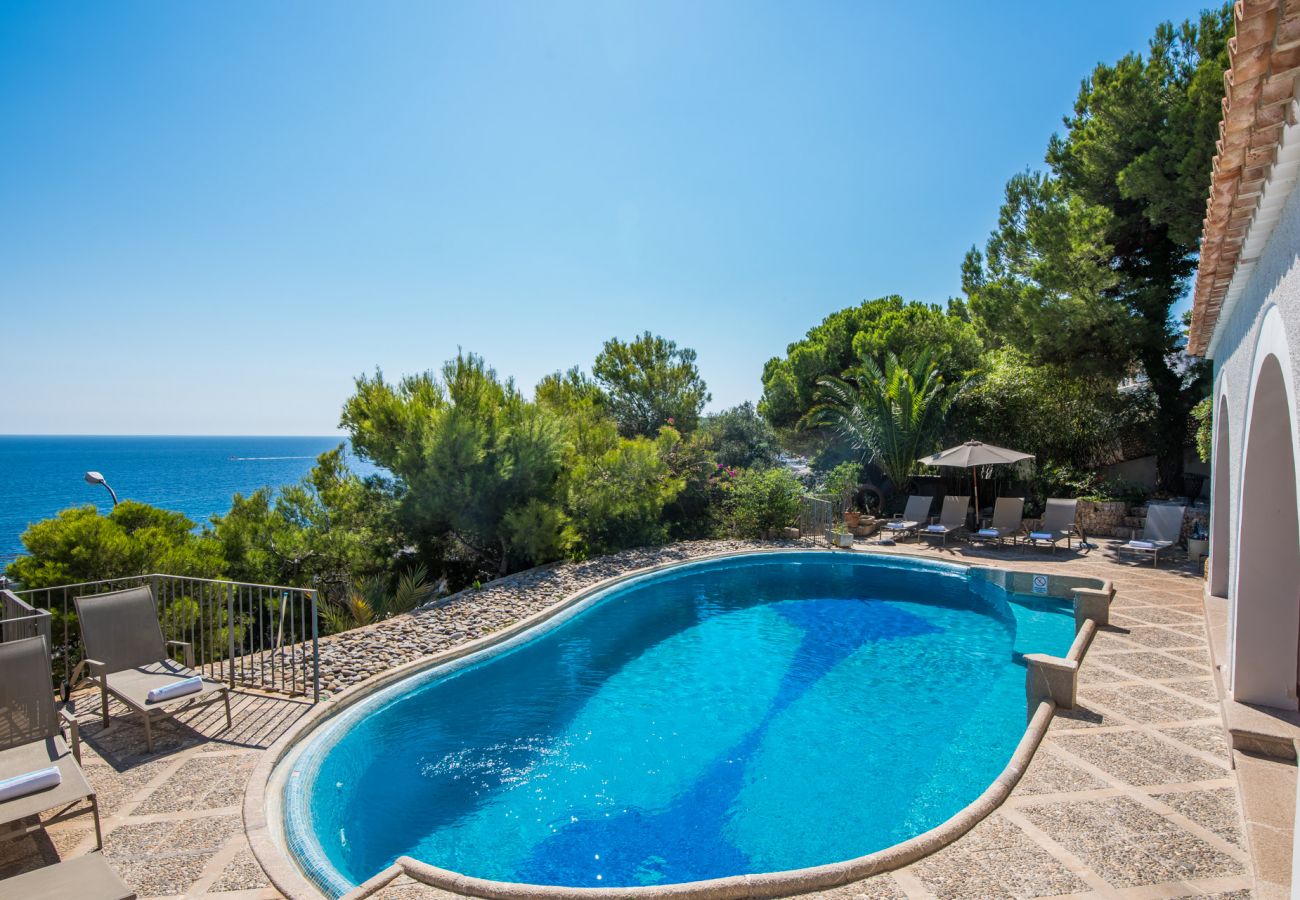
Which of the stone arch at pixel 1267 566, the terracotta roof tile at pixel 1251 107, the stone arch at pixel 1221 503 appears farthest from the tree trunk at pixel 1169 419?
the terracotta roof tile at pixel 1251 107

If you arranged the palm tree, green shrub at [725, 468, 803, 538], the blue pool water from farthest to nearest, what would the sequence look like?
the palm tree → green shrub at [725, 468, 803, 538] → the blue pool water

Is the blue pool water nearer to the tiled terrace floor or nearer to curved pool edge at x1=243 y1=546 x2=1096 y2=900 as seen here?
curved pool edge at x1=243 y1=546 x2=1096 y2=900

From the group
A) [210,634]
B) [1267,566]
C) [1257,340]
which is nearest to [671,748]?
[210,634]

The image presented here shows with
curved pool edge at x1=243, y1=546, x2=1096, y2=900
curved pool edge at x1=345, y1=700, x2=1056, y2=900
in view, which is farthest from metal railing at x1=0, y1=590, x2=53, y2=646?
curved pool edge at x1=345, y1=700, x2=1056, y2=900

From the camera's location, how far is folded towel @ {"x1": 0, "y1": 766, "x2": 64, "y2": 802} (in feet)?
11.3

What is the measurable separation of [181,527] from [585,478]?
24.6 ft

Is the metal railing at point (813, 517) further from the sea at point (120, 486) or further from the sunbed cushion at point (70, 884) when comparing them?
the sea at point (120, 486)

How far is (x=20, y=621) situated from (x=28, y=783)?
2.51 metres

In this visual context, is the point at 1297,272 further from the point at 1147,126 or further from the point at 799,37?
the point at 1147,126

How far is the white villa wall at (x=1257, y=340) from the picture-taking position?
7.93 feet

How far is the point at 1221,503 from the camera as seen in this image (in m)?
6.72

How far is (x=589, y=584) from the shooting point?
36.8ft

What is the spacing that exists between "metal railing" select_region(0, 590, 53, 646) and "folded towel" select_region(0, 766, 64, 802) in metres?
1.73

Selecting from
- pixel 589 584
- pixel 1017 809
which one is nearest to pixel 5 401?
pixel 589 584
